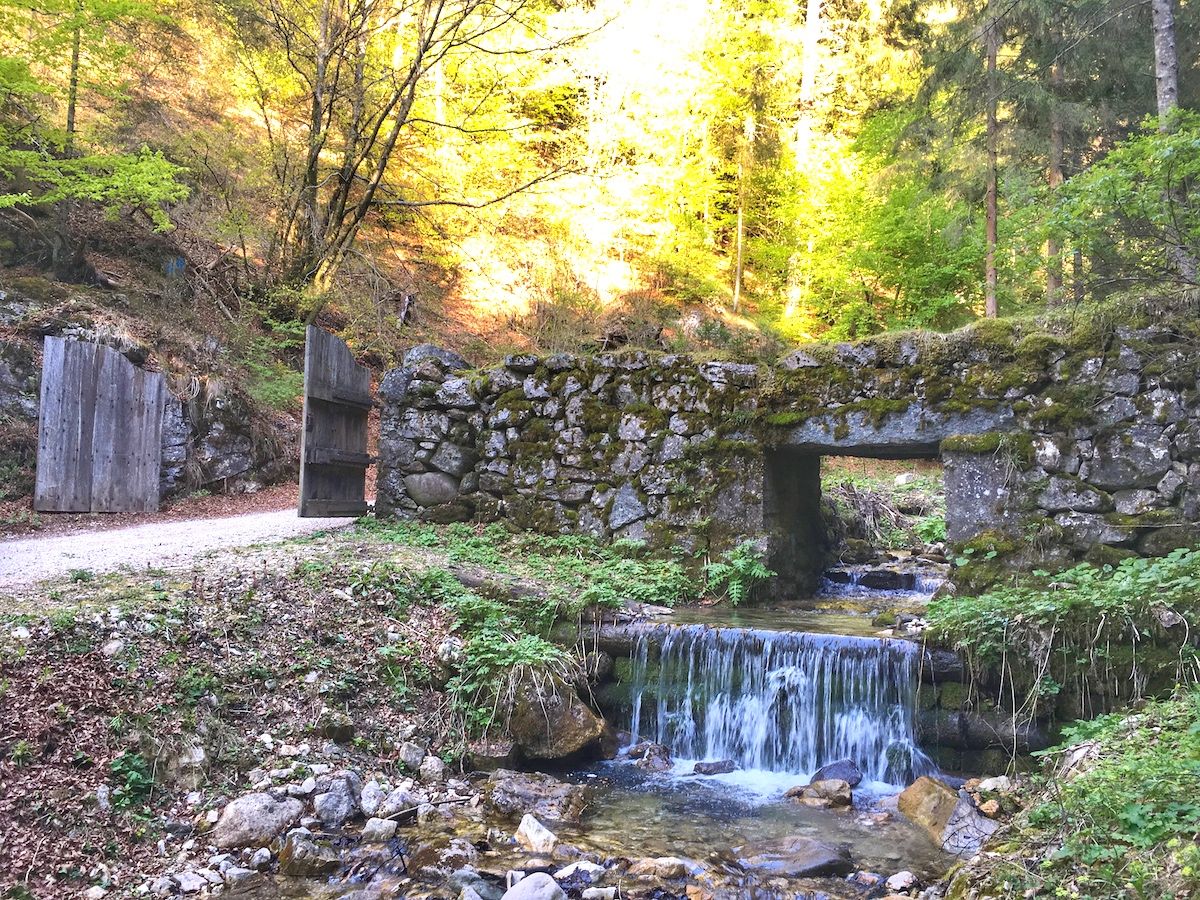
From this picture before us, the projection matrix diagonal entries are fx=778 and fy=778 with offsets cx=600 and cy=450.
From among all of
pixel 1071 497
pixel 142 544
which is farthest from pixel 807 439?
pixel 142 544

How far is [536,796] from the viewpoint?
434 centimetres

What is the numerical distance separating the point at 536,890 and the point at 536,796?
116 cm

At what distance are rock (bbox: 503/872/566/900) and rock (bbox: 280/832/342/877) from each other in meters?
0.87

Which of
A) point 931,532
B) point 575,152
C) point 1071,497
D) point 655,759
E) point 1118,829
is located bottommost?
point 655,759

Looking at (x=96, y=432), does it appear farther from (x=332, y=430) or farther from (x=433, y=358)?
(x=433, y=358)

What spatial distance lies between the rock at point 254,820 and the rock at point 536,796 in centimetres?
103

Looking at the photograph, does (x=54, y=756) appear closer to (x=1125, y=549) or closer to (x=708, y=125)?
(x=1125, y=549)

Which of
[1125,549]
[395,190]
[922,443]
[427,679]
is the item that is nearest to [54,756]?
[427,679]

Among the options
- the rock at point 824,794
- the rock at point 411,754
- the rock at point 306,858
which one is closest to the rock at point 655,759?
the rock at point 824,794

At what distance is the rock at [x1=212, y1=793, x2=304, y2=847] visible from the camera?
362 centimetres

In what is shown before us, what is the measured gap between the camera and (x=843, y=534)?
9422 mm

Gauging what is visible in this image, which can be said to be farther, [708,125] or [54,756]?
[708,125]

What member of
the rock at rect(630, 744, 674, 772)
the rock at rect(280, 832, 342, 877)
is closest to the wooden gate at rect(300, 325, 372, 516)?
the rock at rect(630, 744, 674, 772)

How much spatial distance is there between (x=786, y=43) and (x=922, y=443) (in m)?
15.9
